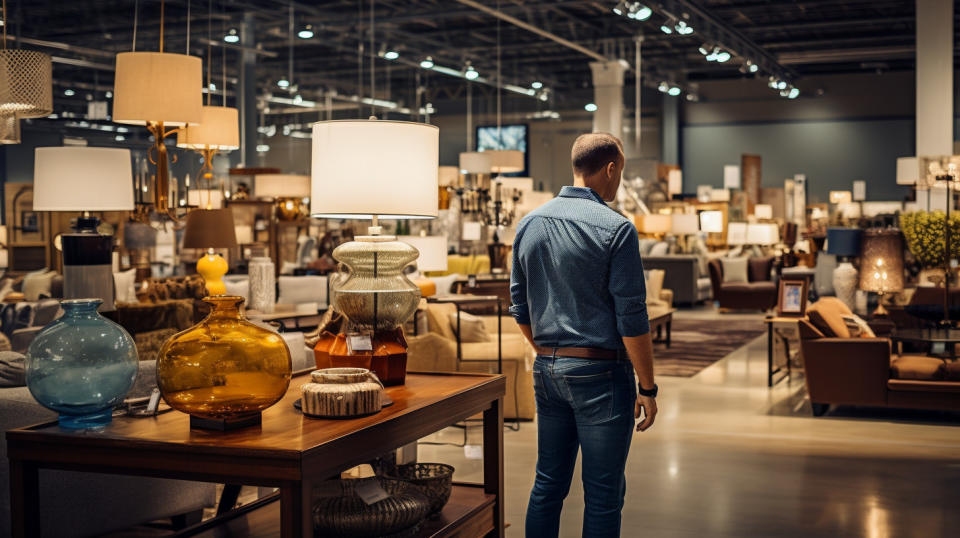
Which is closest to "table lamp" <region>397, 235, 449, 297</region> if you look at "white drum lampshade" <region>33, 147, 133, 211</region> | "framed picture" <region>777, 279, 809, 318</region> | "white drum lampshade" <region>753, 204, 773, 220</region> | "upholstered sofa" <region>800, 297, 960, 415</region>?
"upholstered sofa" <region>800, 297, 960, 415</region>

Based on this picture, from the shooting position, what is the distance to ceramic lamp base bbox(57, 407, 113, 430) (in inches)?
100

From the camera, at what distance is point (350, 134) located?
2855 millimetres

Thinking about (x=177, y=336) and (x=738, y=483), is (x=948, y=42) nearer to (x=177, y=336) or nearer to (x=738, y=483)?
(x=738, y=483)

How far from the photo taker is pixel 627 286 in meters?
2.84

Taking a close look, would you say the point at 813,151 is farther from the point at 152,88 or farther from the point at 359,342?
the point at 359,342

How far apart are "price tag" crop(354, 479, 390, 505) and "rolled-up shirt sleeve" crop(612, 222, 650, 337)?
0.82 m

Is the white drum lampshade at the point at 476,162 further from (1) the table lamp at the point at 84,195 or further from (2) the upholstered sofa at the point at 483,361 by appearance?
(1) the table lamp at the point at 84,195

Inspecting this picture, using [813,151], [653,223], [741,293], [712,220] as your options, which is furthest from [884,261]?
[813,151]

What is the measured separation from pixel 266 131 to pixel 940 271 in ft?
66.0

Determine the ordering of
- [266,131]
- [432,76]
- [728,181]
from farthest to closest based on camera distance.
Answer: [266,131], [432,76], [728,181]

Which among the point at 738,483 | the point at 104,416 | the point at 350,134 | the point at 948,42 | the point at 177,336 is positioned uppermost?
the point at 948,42

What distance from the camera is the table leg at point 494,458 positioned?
3.36 metres

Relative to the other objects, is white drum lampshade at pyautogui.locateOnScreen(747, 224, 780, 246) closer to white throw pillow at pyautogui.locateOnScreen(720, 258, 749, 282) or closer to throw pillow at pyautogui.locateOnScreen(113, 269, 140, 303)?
white throw pillow at pyautogui.locateOnScreen(720, 258, 749, 282)

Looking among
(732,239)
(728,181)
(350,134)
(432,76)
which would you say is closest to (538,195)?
(732,239)
